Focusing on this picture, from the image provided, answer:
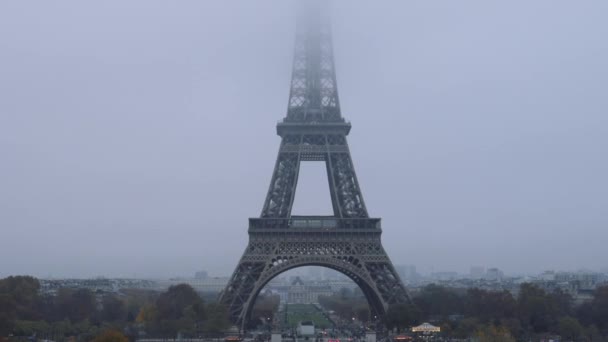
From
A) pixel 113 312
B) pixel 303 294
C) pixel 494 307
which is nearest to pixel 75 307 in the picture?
pixel 113 312

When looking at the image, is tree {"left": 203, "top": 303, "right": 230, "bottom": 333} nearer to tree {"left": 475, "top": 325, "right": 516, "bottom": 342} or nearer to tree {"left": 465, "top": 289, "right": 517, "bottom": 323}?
tree {"left": 475, "top": 325, "right": 516, "bottom": 342}

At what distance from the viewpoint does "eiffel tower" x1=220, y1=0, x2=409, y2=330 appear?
181 ft

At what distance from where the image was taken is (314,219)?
56844 millimetres

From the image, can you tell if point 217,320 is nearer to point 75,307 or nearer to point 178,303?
point 178,303

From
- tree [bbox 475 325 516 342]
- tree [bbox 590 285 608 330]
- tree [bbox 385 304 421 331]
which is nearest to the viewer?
tree [bbox 475 325 516 342]

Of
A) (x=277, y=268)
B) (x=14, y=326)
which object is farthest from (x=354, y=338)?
(x=14, y=326)

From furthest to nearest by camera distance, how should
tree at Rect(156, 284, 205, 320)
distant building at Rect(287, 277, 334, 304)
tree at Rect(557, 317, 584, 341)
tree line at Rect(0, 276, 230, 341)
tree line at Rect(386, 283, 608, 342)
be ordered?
distant building at Rect(287, 277, 334, 304)
tree at Rect(156, 284, 205, 320)
tree line at Rect(386, 283, 608, 342)
tree at Rect(557, 317, 584, 341)
tree line at Rect(0, 276, 230, 341)

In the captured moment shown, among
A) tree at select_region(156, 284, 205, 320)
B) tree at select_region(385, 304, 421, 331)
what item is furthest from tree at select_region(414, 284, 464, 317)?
tree at select_region(156, 284, 205, 320)

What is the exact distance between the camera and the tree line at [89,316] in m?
51.6

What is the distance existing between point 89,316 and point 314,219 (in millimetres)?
20487

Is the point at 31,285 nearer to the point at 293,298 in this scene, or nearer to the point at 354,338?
the point at 354,338

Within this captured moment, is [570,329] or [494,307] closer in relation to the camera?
[570,329]

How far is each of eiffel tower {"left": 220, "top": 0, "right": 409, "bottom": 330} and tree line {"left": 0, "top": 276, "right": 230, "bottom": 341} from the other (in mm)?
3490

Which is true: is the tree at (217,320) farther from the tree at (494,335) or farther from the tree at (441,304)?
the tree at (441,304)
